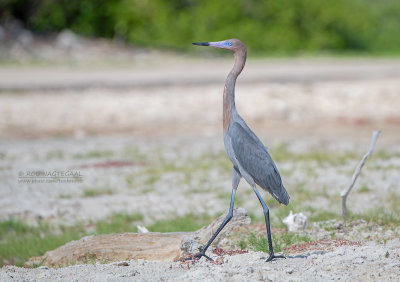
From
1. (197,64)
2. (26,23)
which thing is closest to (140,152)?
(197,64)

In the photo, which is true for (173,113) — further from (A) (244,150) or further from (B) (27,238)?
(A) (244,150)

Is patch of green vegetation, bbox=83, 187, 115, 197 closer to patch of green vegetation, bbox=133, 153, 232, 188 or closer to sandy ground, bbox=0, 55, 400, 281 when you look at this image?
sandy ground, bbox=0, 55, 400, 281

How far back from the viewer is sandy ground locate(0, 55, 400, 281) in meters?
5.52

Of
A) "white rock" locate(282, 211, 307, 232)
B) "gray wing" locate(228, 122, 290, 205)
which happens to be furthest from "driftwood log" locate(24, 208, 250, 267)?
"white rock" locate(282, 211, 307, 232)

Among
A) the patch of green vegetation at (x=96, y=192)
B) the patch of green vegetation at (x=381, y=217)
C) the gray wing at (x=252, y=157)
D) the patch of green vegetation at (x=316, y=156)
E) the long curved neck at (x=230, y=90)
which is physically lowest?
the patch of green vegetation at (x=96, y=192)

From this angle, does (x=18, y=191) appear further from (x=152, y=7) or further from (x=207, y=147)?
(x=152, y=7)

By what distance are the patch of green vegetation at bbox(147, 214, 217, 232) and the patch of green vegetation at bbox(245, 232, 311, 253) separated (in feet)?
3.33

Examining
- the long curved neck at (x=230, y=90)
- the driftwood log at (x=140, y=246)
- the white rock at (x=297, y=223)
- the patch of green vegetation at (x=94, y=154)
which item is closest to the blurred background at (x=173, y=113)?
the patch of green vegetation at (x=94, y=154)

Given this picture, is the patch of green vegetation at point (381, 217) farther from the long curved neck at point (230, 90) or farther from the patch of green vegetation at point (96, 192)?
the patch of green vegetation at point (96, 192)

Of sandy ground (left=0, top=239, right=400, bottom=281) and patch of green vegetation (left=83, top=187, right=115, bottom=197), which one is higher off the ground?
sandy ground (left=0, top=239, right=400, bottom=281)

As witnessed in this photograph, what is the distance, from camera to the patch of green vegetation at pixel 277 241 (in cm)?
620

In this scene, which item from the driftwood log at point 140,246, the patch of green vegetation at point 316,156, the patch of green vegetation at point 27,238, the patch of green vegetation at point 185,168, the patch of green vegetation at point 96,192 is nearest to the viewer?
the driftwood log at point 140,246

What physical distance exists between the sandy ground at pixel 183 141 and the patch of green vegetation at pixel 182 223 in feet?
1.25

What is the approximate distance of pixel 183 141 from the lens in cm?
1431
